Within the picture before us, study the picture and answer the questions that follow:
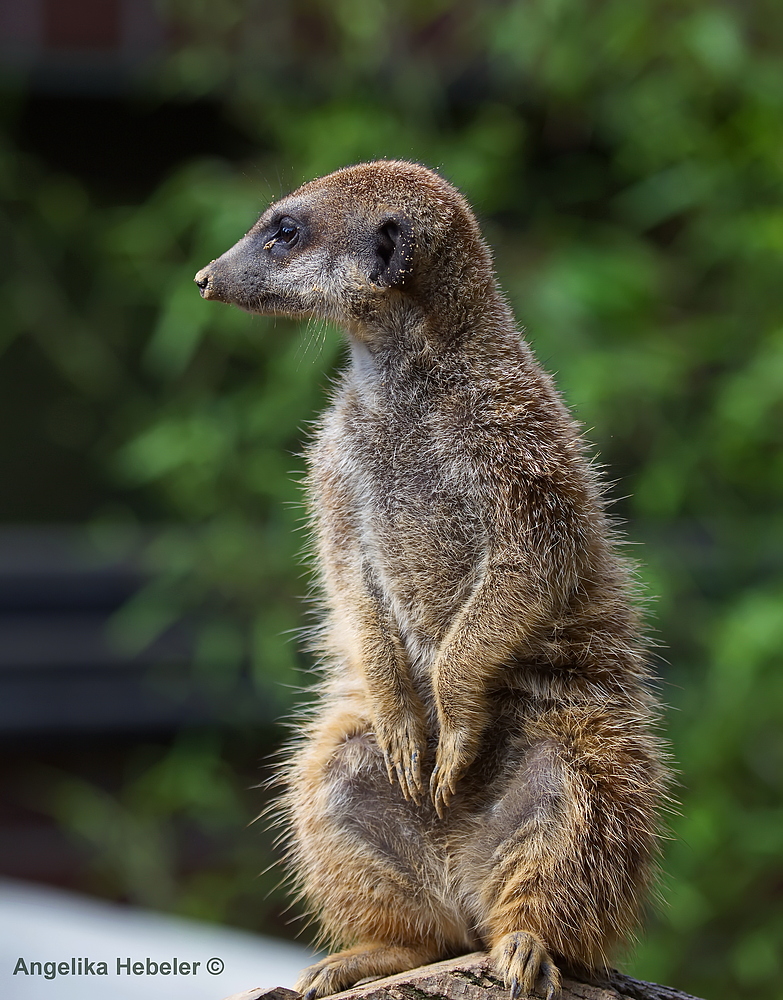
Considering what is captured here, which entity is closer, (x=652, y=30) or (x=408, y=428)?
(x=408, y=428)

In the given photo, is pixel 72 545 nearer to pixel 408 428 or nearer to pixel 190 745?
pixel 190 745

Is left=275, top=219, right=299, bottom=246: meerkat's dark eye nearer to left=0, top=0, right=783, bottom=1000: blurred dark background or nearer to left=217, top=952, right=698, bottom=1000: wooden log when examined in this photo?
left=217, top=952, right=698, bottom=1000: wooden log

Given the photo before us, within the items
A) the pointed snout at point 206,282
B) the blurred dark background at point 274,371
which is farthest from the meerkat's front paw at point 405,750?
the blurred dark background at point 274,371

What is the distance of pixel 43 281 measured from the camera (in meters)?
4.73

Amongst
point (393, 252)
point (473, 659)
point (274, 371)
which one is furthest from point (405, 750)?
point (274, 371)

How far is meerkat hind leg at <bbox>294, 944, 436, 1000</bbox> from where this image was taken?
6.11 feet

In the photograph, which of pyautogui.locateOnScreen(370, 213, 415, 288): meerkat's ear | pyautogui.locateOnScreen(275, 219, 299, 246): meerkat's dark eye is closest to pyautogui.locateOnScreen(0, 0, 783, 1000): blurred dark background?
pyautogui.locateOnScreen(275, 219, 299, 246): meerkat's dark eye

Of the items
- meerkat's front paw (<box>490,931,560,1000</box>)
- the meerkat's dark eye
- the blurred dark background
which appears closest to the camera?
meerkat's front paw (<box>490,931,560,1000</box>)

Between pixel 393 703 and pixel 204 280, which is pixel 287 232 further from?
pixel 393 703

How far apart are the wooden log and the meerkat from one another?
0.04m

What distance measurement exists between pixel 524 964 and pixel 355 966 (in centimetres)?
32

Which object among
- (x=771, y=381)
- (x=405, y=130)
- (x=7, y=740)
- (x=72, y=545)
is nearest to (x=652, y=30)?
(x=405, y=130)

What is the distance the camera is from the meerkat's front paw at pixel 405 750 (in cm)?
186

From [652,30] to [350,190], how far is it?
2.22 meters
